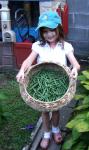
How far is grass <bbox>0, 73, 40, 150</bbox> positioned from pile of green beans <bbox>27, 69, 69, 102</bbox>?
49 centimetres

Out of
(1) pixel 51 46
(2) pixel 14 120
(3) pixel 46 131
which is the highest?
(1) pixel 51 46

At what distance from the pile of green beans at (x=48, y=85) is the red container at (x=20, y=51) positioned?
2256 millimetres

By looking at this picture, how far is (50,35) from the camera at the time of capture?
14.0 feet

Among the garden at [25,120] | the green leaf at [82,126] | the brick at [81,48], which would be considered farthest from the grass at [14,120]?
the brick at [81,48]

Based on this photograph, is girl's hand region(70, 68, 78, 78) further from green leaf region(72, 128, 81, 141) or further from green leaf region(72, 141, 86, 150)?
green leaf region(72, 141, 86, 150)

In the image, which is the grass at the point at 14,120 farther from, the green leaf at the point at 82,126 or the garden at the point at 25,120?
the green leaf at the point at 82,126

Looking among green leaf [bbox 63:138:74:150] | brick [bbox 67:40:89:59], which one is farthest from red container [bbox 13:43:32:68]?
green leaf [bbox 63:138:74:150]

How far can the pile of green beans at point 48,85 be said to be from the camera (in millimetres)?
4137

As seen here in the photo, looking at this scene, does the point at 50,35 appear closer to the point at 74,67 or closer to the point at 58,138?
the point at 74,67

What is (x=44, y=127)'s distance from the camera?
14.9 ft

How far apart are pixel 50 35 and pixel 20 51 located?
2.33m

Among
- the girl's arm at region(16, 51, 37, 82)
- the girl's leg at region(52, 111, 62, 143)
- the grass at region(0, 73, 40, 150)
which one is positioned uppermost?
the girl's arm at region(16, 51, 37, 82)

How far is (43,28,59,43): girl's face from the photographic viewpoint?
426cm

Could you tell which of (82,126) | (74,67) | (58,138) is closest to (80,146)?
(82,126)
